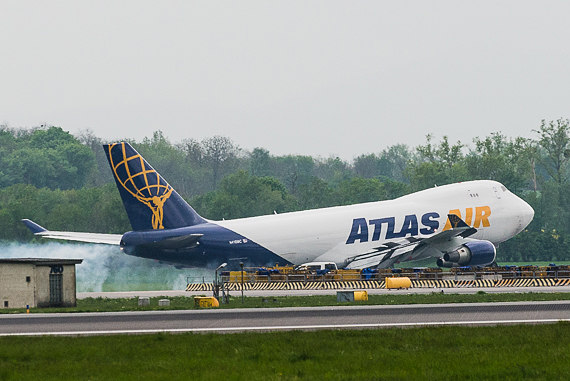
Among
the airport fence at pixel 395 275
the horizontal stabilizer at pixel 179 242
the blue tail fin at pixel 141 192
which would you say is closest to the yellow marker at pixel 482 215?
the airport fence at pixel 395 275

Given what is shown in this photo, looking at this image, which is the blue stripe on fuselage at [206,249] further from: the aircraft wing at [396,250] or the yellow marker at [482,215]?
the yellow marker at [482,215]

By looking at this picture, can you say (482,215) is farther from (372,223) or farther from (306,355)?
(306,355)

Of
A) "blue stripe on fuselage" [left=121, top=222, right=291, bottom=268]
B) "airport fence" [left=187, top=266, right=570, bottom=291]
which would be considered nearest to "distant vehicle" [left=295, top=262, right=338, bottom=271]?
"airport fence" [left=187, top=266, right=570, bottom=291]

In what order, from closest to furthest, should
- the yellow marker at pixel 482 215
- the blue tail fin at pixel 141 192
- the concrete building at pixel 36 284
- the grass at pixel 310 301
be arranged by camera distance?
the grass at pixel 310 301 → the concrete building at pixel 36 284 → the blue tail fin at pixel 141 192 → the yellow marker at pixel 482 215

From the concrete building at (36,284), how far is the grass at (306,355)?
68.7 ft

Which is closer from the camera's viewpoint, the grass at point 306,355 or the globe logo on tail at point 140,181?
the grass at point 306,355

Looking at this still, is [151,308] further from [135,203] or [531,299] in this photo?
[531,299]

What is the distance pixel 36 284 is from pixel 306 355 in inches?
1241

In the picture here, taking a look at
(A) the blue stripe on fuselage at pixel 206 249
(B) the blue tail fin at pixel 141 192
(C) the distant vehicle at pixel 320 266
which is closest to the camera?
(B) the blue tail fin at pixel 141 192

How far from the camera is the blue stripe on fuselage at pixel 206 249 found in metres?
71.0

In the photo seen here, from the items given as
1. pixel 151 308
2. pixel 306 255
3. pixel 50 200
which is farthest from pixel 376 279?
pixel 50 200

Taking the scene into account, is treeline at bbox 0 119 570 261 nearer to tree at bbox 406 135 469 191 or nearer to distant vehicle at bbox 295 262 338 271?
tree at bbox 406 135 469 191

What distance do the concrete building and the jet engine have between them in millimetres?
32197

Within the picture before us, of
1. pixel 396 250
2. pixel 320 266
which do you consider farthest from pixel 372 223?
pixel 320 266
